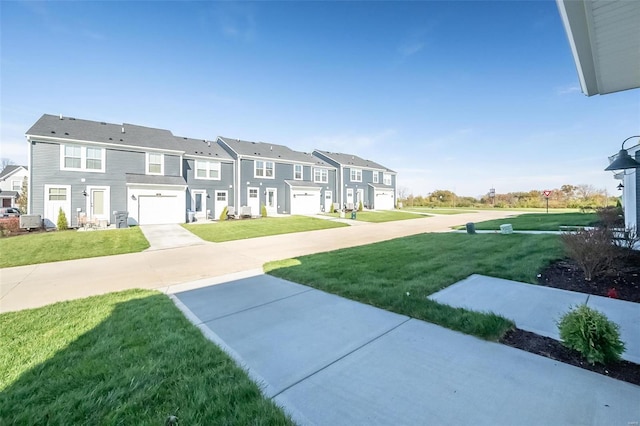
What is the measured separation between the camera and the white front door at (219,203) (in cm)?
2425

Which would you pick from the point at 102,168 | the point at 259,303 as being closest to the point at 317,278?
the point at 259,303

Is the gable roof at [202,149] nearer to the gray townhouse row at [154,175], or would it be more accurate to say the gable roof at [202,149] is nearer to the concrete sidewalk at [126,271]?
the gray townhouse row at [154,175]

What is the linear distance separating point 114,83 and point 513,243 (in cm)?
2010

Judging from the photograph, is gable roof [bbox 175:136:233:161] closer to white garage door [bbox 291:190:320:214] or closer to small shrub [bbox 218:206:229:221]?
small shrub [bbox 218:206:229:221]

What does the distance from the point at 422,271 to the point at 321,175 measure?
88.3ft

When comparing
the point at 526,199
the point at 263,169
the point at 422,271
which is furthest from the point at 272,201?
the point at 526,199

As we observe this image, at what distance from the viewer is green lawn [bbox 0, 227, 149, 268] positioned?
9.50 metres

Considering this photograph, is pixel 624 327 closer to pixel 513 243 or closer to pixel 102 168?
pixel 513 243

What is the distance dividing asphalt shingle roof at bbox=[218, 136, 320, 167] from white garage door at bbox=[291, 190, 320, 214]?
3.69 metres

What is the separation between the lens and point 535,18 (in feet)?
31.7

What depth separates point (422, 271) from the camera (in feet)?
19.8

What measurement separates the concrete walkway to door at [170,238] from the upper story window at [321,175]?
57.7 ft

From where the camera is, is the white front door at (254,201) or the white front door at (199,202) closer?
the white front door at (199,202)

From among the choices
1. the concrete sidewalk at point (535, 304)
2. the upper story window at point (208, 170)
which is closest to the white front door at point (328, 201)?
the upper story window at point (208, 170)
